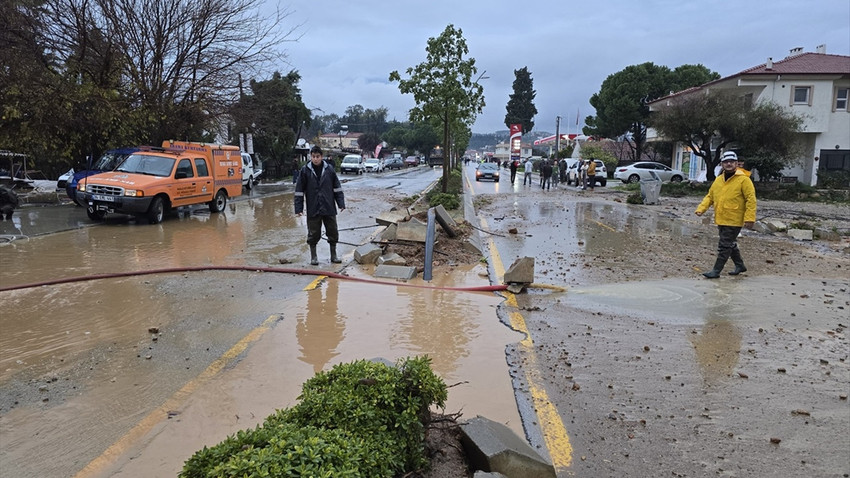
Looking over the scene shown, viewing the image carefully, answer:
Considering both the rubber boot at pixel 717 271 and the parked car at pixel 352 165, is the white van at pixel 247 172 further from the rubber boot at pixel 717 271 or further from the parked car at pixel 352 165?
the rubber boot at pixel 717 271

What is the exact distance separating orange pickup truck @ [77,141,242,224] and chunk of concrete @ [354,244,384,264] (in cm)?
690

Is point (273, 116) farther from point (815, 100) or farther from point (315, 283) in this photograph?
point (815, 100)

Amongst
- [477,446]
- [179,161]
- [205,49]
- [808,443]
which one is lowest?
[808,443]

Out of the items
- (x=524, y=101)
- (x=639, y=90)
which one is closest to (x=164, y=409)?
(x=639, y=90)

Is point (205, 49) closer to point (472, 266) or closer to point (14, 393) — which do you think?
point (472, 266)

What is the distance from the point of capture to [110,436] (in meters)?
3.54

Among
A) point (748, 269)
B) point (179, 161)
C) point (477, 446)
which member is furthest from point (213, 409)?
point (179, 161)

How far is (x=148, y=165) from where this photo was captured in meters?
14.5

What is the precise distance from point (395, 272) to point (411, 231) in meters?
1.84

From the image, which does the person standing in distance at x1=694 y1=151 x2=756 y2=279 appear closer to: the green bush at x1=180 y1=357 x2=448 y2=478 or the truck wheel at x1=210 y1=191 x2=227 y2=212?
the green bush at x1=180 y1=357 x2=448 y2=478

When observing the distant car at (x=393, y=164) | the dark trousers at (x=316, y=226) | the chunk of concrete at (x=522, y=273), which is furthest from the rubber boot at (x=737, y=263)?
the distant car at (x=393, y=164)

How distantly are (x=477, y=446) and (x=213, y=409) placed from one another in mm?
2056

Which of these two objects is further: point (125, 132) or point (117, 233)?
point (125, 132)

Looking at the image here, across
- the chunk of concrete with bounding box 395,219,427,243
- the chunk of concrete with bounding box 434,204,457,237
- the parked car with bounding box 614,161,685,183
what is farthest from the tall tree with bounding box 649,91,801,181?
the chunk of concrete with bounding box 395,219,427,243
